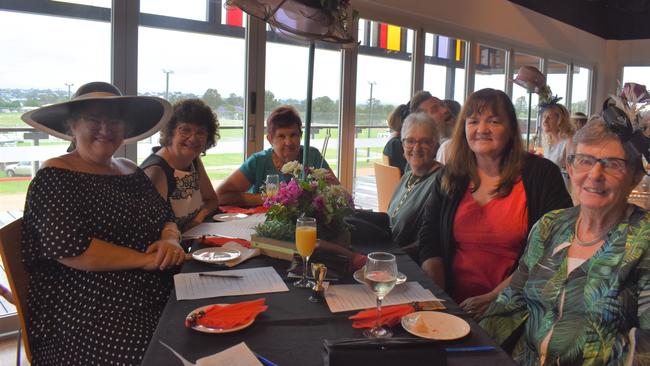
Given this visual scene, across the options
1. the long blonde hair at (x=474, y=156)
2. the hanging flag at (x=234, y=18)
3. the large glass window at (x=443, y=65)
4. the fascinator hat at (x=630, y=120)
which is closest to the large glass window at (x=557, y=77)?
the large glass window at (x=443, y=65)

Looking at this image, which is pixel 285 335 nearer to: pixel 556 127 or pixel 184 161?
pixel 184 161

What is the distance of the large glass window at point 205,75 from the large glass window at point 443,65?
2.63m

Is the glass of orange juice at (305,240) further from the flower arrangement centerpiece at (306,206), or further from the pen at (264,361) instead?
the pen at (264,361)

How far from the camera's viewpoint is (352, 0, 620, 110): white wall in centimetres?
534

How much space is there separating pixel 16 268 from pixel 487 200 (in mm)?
1840

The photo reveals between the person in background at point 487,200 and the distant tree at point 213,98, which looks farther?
the distant tree at point 213,98

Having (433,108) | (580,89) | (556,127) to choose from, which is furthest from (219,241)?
(580,89)

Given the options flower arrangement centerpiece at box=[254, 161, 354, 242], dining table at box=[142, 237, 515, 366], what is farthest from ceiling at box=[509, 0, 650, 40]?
dining table at box=[142, 237, 515, 366]

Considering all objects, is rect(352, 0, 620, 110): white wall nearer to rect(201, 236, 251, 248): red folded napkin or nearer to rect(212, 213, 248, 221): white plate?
rect(212, 213, 248, 221): white plate

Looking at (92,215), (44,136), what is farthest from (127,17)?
(92,215)

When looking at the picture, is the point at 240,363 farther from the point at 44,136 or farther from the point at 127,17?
the point at 127,17

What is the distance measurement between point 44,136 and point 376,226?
2.26 meters

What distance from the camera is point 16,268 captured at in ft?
5.61

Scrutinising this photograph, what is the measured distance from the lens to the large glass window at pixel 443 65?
6.05 metres
